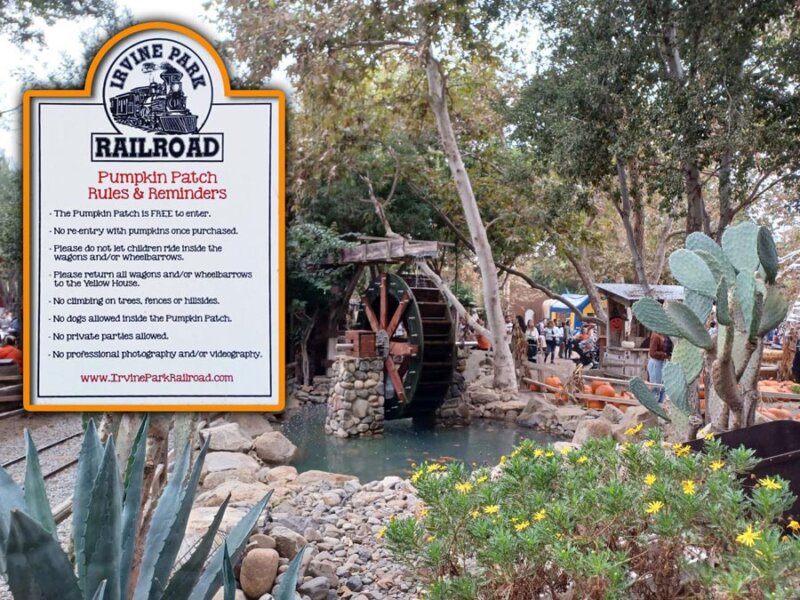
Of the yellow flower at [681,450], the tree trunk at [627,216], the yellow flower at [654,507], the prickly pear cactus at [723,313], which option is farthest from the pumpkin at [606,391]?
the yellow flower at [654,507]

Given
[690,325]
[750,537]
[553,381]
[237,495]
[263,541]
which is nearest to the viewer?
[750,537]

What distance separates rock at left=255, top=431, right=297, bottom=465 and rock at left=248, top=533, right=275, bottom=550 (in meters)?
5.02

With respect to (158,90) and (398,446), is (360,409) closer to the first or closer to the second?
(398,446)

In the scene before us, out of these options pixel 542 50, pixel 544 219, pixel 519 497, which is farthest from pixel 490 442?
pixel 519 497

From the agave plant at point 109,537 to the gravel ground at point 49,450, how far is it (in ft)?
9.43

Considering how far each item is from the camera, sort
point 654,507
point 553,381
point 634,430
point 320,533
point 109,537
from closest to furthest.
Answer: point 109,537
point 654,507
point 634,430
point 320,533
point 553,381

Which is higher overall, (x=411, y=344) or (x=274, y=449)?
(x=411, y=344)

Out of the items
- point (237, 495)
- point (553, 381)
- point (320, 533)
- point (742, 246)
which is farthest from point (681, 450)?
point (553, 381)

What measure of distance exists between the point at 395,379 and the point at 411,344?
2.23 feet

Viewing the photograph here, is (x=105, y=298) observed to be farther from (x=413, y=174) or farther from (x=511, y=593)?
(x=413, y=174)

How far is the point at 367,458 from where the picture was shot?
10406 mm

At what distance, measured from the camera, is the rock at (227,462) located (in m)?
7.12

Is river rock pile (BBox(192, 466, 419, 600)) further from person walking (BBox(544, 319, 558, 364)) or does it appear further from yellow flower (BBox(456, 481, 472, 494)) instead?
person walking (BBox(544, 319, 558, 364))

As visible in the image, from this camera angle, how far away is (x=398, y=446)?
11.3 m
